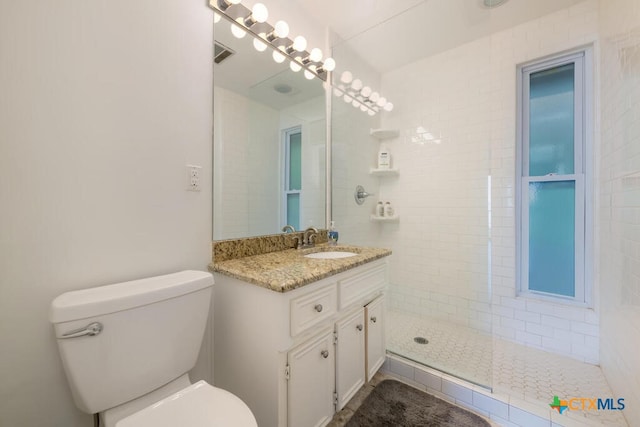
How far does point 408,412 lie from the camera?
4.50 feet

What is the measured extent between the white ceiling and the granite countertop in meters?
1.76

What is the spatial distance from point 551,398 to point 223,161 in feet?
7.19

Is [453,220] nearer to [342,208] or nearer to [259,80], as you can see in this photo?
[342,208]

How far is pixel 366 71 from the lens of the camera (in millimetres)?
2488

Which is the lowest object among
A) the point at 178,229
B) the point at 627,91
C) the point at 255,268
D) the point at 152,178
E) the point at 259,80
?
the point at 255,268

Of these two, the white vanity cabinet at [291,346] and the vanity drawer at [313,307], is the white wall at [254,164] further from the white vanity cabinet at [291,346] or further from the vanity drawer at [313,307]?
the vanity drawer at [313,307]

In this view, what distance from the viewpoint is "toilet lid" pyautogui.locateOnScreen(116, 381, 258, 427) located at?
76 cm

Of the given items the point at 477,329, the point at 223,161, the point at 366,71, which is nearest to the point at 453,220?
the point at 477,329

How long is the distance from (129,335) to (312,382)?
73 centimetres

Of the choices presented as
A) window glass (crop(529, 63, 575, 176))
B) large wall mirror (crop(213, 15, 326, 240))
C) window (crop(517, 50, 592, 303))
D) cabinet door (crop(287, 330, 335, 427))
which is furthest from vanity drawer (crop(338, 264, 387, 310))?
window glass (crop(529, 63, 575, 176))

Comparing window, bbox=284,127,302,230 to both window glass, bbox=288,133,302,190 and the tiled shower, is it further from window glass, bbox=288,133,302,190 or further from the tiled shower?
the tiled shower

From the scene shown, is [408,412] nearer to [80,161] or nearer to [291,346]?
[291,346]

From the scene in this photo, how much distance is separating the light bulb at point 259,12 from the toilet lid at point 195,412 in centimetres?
178

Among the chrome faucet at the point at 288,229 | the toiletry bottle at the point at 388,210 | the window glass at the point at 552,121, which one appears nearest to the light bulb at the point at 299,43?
the chrome faucet at the point at 288,229
